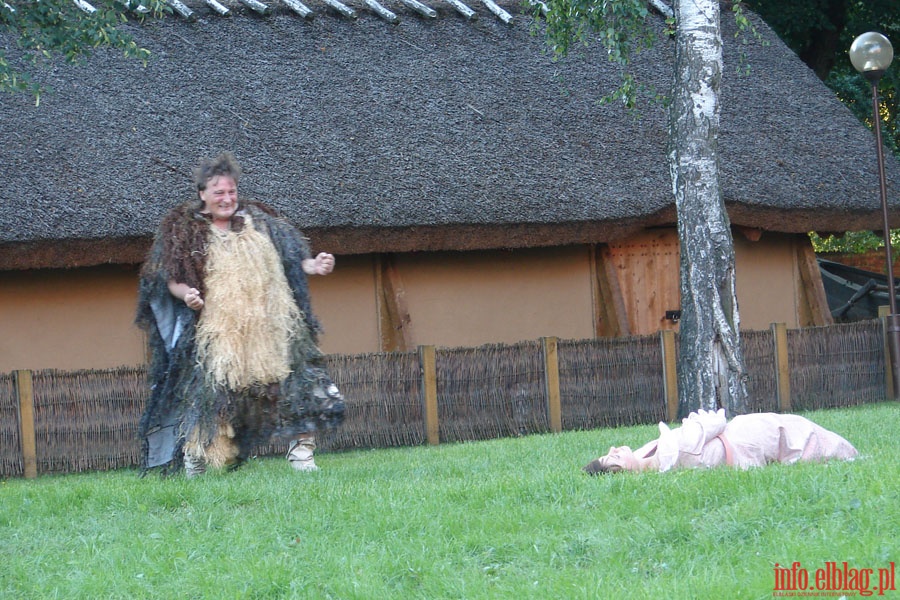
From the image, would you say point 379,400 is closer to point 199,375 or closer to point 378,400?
point 378,400

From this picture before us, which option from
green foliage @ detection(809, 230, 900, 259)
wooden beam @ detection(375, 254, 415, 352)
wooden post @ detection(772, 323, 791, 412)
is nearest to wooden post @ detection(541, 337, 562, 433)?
wooden beam @ detection(375, 254, 415, 352)

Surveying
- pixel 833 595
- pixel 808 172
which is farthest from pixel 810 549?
pixel 808 172

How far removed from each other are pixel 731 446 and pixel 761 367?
599cm

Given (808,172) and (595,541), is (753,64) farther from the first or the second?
(595,541)

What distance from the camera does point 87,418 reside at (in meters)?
9.35

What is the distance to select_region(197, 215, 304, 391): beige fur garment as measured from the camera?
6.35m

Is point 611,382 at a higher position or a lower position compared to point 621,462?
higher

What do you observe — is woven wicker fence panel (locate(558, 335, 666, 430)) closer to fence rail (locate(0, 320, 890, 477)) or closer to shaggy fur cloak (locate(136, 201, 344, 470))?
fence rail (locate(0, 320, 890, 477))

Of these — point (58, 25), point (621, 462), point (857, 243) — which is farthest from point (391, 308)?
point (857, 243)

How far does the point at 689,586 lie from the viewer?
390 centimetres

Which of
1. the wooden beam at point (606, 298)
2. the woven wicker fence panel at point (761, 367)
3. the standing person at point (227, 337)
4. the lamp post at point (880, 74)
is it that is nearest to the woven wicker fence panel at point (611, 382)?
the woven wicker fence panel at point (761, 367)

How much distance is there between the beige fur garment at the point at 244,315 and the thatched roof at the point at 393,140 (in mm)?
3841

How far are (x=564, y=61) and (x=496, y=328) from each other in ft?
12.1

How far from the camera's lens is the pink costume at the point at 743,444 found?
563 cm
